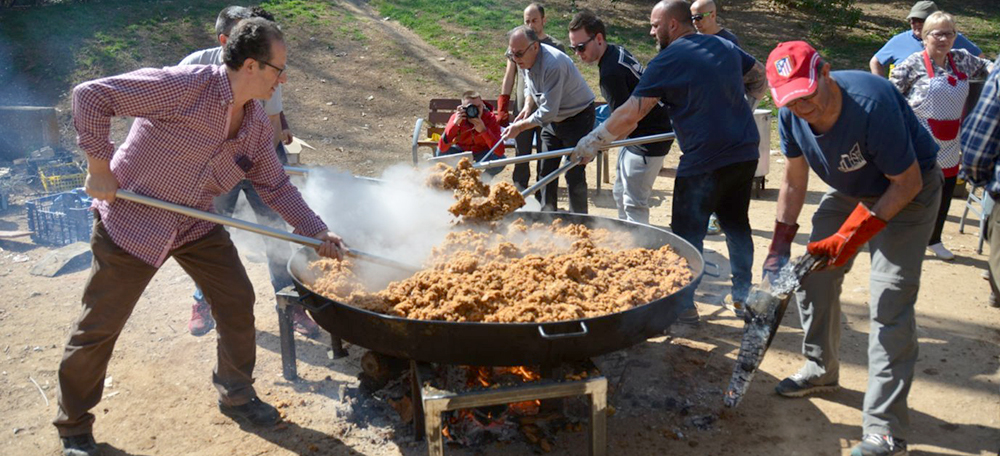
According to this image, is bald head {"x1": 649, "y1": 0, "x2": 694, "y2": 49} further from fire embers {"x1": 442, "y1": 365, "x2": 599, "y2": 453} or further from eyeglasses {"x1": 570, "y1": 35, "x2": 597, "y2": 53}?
fire embers {"x1": 442, "y1": 365, "x2": 599, "y2": 453}

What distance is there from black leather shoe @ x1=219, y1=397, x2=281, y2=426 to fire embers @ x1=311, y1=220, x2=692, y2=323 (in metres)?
0.74

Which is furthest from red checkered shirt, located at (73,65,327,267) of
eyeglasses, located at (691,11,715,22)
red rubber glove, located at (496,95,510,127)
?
red rubber glove, located at (496,95,510,127)

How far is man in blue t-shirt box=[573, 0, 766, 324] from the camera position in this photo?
165 inches

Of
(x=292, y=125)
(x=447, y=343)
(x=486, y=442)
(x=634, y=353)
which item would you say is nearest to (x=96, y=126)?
(x=447, y=343)

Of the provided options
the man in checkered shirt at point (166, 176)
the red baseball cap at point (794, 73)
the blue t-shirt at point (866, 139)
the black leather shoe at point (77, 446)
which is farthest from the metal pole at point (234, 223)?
the blue t-shirt at point (866, 139)

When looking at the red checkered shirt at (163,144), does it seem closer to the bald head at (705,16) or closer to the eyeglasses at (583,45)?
the eyeglasses at (583,45)

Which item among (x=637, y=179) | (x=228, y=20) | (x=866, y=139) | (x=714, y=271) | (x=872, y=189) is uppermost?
(x=228, y=20)

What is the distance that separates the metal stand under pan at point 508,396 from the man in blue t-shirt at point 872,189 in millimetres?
1152

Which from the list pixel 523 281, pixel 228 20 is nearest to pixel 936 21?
pixel 523 281

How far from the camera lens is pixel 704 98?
4227 millimetres

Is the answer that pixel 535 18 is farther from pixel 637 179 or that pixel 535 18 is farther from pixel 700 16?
pixel 637 179

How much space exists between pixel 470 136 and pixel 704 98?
2912 mm

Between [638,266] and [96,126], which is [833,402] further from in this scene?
[96,126]

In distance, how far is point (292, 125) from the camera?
1039cm
